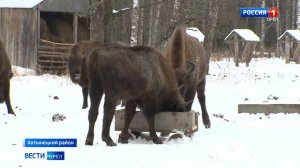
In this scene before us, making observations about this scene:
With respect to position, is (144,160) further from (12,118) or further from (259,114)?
(259,114)

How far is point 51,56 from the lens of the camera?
76.1 feet

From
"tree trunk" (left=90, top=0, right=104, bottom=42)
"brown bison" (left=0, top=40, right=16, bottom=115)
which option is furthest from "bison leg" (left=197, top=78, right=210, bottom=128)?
"tree trunk" (left=90, top=0, right=104, bottom=42)

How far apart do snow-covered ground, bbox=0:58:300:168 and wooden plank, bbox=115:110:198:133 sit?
185mm

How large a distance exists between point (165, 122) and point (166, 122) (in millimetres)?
16

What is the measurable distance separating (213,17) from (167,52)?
48.6ft

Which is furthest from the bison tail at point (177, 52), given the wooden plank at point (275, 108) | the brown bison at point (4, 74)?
the brown bison at point (4, 74)

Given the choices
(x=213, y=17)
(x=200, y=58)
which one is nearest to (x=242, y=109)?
(x=200, y=58)

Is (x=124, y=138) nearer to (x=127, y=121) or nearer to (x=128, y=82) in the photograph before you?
(x=127, y=121)

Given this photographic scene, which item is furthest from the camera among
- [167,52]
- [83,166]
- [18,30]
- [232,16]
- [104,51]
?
[232,16]

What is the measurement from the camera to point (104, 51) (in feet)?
25.2

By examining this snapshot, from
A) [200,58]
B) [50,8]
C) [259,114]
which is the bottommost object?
[259,114]

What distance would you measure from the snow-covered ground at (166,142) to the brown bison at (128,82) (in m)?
0.40

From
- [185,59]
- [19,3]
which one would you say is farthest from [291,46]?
[185,59]

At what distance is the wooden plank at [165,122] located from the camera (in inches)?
328
